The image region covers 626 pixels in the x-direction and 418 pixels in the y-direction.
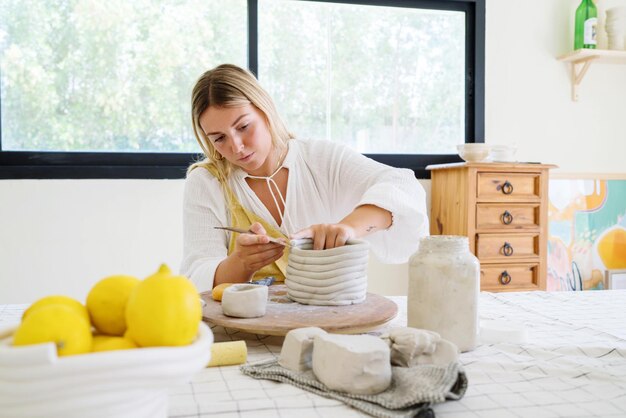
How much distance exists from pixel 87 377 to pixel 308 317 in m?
0.52

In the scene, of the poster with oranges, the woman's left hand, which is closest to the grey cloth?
the woman's left hand

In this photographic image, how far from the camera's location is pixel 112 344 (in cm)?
52

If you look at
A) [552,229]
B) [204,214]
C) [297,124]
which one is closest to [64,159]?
[297,124]

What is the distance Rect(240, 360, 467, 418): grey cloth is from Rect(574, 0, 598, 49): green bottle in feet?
9.56

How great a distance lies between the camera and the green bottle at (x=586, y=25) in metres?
3.00

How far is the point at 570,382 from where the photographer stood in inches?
29.8

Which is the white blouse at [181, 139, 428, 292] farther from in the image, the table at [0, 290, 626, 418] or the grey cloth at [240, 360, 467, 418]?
the grey cloth at [240, 360, 467, 418]

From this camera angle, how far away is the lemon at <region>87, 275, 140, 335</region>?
1.83 ft

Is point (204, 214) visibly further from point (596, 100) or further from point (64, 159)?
point (596, 100)

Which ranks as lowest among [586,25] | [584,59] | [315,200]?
[315,200]

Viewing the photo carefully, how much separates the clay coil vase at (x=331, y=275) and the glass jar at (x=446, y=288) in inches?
7.5

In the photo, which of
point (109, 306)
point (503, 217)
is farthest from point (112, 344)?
point (503, 217)

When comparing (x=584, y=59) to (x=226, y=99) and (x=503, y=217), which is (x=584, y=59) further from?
(x=226, y=99)

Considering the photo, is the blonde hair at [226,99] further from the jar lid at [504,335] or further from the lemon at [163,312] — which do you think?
the lemon at [163,312]
